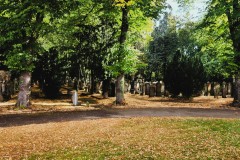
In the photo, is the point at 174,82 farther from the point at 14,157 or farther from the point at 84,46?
the point at 14,157

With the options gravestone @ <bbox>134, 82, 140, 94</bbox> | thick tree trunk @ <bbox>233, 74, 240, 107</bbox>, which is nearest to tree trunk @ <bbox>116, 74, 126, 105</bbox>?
thick tree trunk @ <bbox>233, 74, 240, 107</bbox>

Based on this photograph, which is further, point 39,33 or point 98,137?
point 39,33

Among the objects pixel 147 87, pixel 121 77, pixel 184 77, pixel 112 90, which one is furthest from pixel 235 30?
pixel 112 90

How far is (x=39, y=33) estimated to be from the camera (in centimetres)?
2566

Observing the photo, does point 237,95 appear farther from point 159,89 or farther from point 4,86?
point 4,86

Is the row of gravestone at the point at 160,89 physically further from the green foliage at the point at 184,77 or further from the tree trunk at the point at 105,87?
the green foliage at the point at 184,77

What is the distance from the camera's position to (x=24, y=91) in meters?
24.8

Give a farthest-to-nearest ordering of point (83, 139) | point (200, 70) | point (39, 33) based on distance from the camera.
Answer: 1. point (200, 70)
2. point (39, 33)
3. point (83, 139)

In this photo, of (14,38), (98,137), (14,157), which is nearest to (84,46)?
(14,38)

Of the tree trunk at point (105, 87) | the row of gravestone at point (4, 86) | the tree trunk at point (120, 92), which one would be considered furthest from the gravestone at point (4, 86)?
the tree trunk at point (120, 92)

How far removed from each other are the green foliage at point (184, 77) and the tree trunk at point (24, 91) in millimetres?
15819

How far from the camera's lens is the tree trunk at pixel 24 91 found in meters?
24.5

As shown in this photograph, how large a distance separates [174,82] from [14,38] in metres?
17.1

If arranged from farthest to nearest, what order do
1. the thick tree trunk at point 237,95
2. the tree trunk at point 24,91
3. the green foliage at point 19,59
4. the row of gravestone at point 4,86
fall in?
the row of gravestone at point 4,86
the thick tree trunk at point 237,95
the tree trunk at point 24,91
the green foliage at point 19,59
